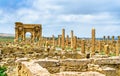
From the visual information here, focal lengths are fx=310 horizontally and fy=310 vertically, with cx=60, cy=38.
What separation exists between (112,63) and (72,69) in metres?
2.04

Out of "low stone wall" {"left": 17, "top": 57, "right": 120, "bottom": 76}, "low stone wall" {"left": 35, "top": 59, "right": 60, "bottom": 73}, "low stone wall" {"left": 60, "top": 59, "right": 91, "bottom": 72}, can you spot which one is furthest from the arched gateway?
"low stone wall" {"left": 35, "top": 59, "right": 60, "bottom": 73}

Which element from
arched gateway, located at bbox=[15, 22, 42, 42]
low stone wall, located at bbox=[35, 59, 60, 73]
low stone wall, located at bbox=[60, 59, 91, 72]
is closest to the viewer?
low stone wall, located at bbox=[35, 59, 60, 73]

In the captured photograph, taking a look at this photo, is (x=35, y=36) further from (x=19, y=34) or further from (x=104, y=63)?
(x=104, y=63)

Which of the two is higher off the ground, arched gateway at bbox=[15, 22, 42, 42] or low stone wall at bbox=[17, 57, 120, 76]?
Result: arched gateway at bbox=[15, 22, 42, 42]

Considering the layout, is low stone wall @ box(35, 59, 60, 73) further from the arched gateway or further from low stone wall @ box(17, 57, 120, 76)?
the arched gateway

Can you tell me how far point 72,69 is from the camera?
13.5 m

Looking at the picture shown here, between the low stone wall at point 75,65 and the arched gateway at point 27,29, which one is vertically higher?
the arched gateway at point 27,29

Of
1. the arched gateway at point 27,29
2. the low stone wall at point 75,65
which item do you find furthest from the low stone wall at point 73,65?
the arched gateway at point 27,29

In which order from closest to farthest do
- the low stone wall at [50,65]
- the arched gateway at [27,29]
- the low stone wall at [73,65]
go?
the low stone wall at [50,65], the low stone wall at [73,65], the arched gateway at [27,29]

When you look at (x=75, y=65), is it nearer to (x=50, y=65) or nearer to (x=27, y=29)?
(x=50, y=65)

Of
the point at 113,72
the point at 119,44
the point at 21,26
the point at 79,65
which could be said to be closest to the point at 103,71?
the point at 113,72

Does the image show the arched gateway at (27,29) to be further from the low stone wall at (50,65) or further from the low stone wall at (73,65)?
the low stone wall at (50,65)

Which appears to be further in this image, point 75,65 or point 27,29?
point 27,29

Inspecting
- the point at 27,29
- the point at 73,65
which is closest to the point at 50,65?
the point at 73,65
